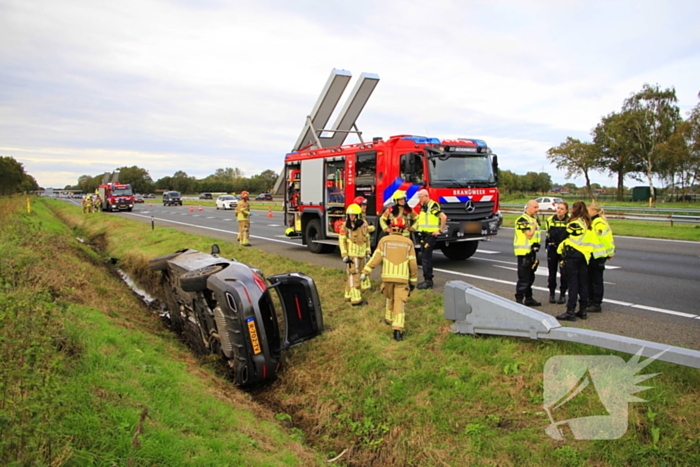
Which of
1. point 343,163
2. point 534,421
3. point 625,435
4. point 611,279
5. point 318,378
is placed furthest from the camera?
point 343,163

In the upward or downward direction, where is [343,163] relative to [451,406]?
upward

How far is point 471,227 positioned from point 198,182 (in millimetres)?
123256

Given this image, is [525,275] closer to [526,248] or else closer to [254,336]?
[526,248]

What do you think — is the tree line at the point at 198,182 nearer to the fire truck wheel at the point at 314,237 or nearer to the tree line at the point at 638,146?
the tree line at the point at 638,146

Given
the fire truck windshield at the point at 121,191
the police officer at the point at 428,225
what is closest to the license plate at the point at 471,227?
the police officer at the point at 428,225

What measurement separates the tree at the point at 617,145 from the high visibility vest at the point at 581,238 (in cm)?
5498

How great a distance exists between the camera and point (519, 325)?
4.86m

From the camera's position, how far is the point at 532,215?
6.80m

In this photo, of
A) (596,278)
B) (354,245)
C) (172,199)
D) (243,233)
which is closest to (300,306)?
(354,245)

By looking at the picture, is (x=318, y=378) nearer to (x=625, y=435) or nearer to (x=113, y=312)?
(x=625, y=435)

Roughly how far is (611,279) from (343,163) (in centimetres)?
663

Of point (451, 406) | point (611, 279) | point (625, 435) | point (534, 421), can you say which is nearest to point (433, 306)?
point (451, 406)

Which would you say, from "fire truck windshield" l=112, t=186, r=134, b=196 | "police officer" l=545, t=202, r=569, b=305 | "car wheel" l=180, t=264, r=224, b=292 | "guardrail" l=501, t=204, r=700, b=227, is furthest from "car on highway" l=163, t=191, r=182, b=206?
"police officer" l=545, t=202, r=569, b=305

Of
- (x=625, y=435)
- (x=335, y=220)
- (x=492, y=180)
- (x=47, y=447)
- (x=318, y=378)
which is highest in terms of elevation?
(x=492, y=180)
